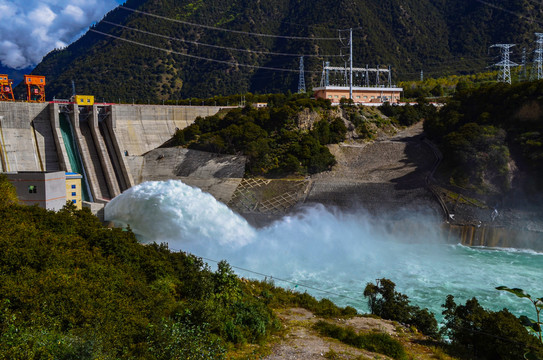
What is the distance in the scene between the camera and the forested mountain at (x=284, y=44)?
9311 centimetres

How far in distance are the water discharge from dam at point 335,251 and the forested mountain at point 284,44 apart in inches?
2364

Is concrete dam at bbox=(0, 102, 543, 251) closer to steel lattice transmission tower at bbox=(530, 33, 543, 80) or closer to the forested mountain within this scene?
steel lattice transmission tower at bbox=(530, 33, 543, 80)

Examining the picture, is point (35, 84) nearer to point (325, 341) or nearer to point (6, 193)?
point (6, 193)

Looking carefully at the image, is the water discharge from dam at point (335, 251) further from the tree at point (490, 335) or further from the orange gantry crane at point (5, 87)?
the orange gantry crane at point (5, 87)

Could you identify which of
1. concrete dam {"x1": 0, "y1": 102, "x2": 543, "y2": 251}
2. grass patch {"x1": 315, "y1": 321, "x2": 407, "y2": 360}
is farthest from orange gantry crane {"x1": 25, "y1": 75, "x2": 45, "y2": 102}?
grass patch {"x1": 315, "y1": 321, "x2": 407, "y2": 360}

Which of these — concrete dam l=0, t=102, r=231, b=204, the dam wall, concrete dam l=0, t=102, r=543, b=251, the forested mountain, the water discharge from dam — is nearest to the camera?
the water discharge from dam

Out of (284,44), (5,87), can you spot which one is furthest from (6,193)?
(284,44)

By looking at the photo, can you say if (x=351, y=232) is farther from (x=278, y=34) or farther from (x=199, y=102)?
(x=278, y=34)

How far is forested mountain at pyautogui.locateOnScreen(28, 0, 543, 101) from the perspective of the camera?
93113mm

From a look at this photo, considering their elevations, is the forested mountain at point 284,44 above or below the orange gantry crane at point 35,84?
above

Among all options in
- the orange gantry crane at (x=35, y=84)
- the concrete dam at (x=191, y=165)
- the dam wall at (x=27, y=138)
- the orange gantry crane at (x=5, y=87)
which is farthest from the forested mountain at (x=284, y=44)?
the dam wall at (x=27, y=138)

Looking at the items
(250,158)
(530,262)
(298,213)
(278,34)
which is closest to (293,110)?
(250,158)

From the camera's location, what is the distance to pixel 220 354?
927cm

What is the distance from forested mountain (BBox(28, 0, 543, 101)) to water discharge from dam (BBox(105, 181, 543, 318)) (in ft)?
197
